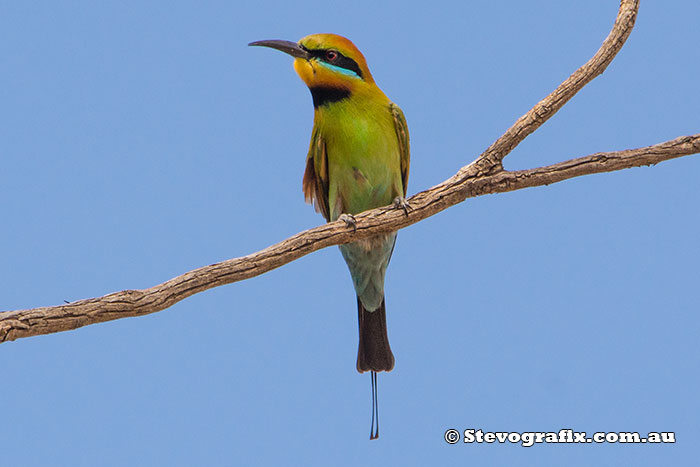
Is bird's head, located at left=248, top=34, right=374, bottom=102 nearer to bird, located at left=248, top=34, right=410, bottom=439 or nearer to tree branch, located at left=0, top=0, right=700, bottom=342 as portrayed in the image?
bird, located at left=248, top=34, right=410, bottom=439

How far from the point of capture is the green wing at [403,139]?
3.76 metres

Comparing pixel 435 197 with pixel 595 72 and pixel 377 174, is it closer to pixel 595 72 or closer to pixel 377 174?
pixel 377 174

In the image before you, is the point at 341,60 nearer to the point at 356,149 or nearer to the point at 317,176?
the point at 356,149

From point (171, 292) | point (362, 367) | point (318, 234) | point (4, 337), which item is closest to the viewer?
point (4, 337)

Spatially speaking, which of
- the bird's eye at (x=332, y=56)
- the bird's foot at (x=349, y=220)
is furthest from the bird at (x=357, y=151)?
the bird's foot at (x=349, y=220)

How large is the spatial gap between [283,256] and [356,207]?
692mm

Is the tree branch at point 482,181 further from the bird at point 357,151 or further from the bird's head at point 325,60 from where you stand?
the bird's head at point 325,60

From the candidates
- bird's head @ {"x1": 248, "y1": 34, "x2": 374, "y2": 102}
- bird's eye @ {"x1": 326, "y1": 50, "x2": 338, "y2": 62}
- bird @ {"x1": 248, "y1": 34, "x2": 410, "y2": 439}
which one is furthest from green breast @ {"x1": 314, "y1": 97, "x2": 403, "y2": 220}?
bird's eye @ {"x1": 326, "y1": 50, "x2": 338, "y2": 62}

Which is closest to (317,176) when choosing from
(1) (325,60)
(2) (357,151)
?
(2) (357,151)

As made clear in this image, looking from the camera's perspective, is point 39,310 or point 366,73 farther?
point 366,73

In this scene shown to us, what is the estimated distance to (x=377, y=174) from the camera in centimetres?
369

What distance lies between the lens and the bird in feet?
11.8

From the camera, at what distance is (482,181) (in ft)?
11.5

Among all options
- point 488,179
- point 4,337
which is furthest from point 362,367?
point 4,337
